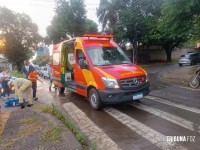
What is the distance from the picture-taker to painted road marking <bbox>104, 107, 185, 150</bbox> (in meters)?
4.87

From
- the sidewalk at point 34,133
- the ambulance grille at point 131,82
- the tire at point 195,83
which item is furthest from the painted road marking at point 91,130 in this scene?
the tire at point 195,83

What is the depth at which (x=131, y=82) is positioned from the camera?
300 inches

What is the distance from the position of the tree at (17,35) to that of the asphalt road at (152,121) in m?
45.3

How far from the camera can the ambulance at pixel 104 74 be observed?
747 cm

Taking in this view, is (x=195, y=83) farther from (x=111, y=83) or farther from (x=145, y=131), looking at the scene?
(x=145, y=131)

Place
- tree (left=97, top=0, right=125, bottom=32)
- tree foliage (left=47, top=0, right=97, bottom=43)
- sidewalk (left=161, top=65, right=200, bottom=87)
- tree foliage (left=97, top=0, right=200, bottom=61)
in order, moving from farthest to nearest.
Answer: tree foliage (left=47, top=0, right=97, bottom=43), tree (left=97, top=0, right=125, bottom=32), tree foliage (left=97, top=0, right=200, bottom=61), sidewalk (left=161, top=65, right=200, bottom=87)

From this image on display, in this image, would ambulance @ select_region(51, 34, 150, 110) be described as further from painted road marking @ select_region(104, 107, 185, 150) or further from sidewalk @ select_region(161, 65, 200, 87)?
sidewalk @ select_region(161, 65, 200, 87)

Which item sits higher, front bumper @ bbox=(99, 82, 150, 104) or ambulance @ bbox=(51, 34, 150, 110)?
ambulance @ bbox=(51, 34, 150, 110)

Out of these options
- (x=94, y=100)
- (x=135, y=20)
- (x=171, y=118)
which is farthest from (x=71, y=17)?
(x=171, y=118)

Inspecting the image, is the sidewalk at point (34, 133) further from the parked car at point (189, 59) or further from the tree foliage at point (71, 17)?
the tree foliage at point (71, 17)

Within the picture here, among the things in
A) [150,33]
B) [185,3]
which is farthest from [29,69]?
[150,33]

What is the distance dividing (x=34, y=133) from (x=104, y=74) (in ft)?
9.58

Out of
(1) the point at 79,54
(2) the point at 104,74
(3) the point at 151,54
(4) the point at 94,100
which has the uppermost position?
(3) the point at 151,54

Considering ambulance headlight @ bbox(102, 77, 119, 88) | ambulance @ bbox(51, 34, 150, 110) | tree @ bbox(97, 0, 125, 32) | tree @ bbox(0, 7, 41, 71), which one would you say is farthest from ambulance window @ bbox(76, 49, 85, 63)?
tree @ bbox(0, 7, 41, 71)
